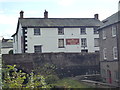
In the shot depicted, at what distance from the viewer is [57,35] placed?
2955 cm

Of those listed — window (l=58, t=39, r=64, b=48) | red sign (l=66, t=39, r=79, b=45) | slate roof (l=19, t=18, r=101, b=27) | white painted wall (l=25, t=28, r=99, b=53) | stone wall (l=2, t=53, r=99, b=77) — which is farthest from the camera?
red sign (l=66, t=39, r=79, b=45)

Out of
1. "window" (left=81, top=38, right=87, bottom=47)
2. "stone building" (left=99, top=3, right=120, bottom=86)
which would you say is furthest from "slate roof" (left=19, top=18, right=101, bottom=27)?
"stone building" (left=99, top=3, right=120, bottom=86)

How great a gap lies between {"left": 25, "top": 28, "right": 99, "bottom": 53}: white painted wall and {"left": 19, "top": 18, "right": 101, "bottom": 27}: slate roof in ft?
2.47

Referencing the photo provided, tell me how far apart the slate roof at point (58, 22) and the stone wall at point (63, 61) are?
579 centimetres

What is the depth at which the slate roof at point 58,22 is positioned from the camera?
96.2 ft

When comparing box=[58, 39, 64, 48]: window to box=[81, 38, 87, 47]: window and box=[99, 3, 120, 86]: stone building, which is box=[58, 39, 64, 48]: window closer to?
box=[81, 38, 87, 47]: window

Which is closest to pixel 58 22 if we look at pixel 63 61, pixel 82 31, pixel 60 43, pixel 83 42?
pixel 60 43

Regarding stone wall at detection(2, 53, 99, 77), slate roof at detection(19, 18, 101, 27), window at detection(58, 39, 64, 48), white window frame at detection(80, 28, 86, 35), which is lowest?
stone wall at detection(2, 53, 99, 77)

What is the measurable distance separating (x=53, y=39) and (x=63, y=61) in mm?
5002

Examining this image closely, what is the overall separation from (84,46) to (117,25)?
1051 centimetres

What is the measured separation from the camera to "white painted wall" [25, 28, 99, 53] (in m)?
28.7

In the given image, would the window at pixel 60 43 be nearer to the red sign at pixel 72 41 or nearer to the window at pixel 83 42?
the red sign at pixel 72 41

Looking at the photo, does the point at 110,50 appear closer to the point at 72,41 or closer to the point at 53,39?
the point at 72,41

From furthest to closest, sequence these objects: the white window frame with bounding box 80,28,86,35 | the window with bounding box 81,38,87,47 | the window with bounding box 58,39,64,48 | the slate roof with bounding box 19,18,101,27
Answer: the white window frame with bounding box 80,28,86,35 < the window with bounding box 81,38,87,47 < the window with bounding box 58,39,64,48 < the slate roof with bounding box 19,18,101,27
